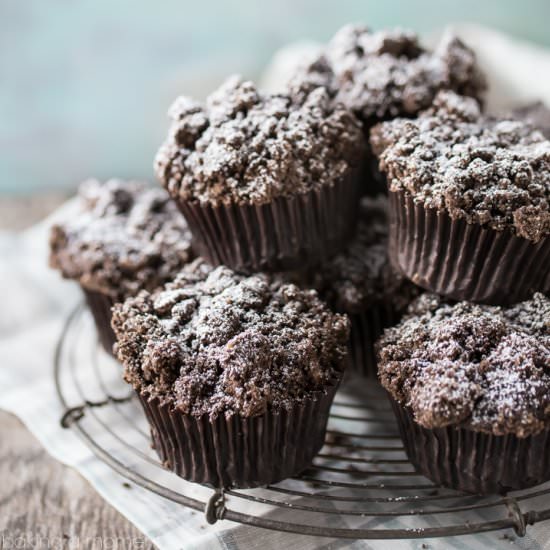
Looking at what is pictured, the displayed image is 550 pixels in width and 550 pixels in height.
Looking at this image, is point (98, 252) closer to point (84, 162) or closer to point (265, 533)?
point (265, 533)

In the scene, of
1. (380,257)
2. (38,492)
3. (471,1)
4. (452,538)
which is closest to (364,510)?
(452,538)

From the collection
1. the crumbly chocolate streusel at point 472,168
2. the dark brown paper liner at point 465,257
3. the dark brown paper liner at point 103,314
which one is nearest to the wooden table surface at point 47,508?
the dark brown paper liner at point 103,314

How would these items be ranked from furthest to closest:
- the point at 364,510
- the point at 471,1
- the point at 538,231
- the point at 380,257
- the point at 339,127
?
1. the point at 471,1
2. the point at 380,257
3. the point at 339,127
4. the point at 364,510
5. the point at 538,231

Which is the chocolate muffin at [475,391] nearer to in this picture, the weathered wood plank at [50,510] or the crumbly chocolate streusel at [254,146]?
the crumbly chocolate streusel at [254,146]

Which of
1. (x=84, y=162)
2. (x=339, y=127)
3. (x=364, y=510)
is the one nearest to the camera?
(x=364, y=510)

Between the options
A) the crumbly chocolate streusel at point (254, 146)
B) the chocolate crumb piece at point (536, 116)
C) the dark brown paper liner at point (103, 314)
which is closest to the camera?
the crumbly chocolate streusel at point (254, 146)

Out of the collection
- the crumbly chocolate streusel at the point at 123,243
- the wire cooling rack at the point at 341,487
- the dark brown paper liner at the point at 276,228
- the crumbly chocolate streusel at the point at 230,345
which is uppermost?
the dark brown paper liner at the point at 276,228
